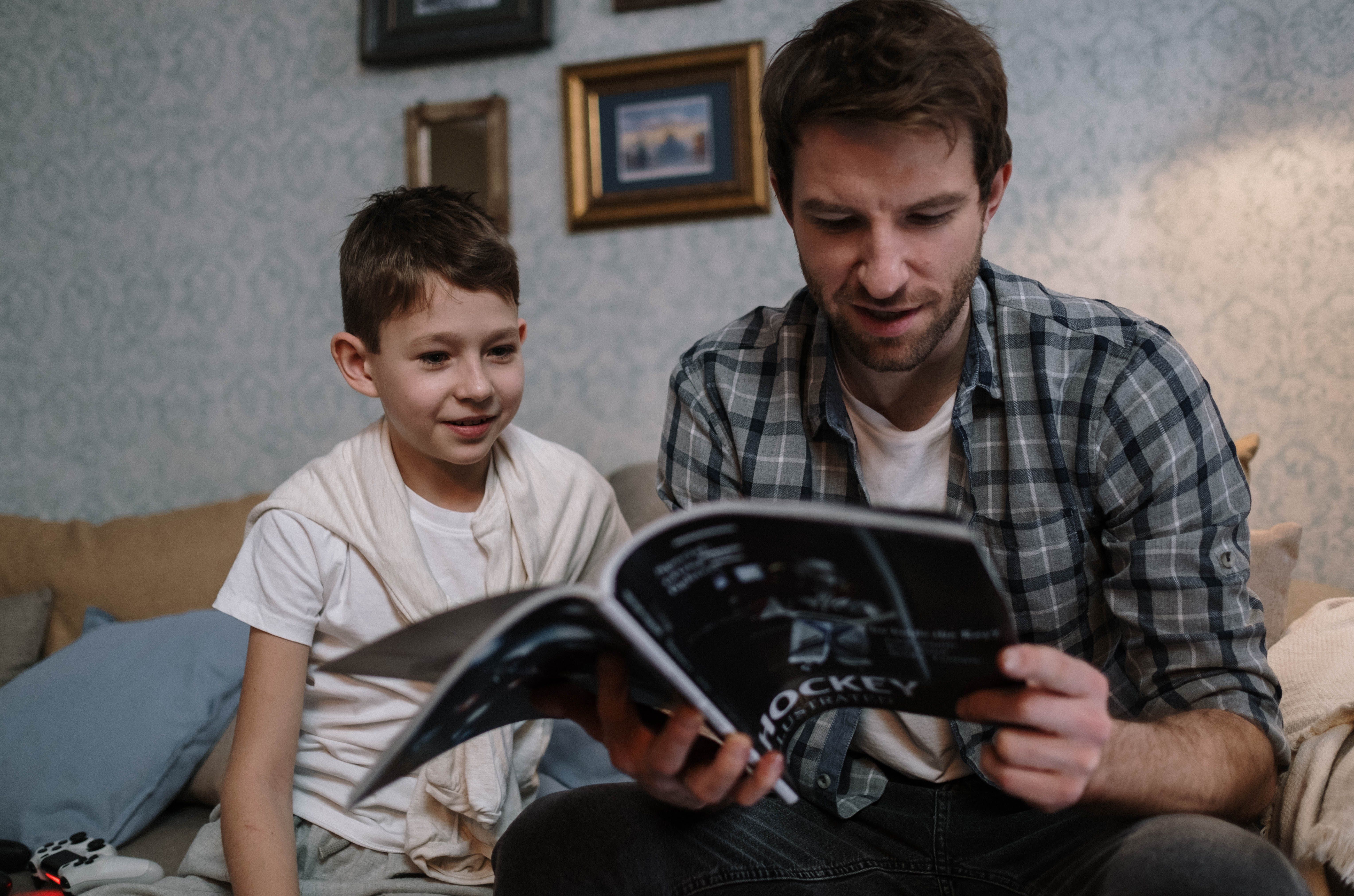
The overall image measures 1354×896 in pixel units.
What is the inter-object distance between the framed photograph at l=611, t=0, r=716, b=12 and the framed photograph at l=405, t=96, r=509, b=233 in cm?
29

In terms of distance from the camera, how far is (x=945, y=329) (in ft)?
3.12

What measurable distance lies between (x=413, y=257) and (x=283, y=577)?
1.29 feet

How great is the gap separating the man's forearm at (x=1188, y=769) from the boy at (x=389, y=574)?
65 cm

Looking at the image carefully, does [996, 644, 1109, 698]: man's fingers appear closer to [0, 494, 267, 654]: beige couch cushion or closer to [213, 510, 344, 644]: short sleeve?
[213, 510, 344, 644]: short sleeve

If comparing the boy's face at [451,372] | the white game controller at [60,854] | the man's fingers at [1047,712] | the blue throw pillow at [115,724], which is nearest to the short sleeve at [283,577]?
the boy's face at [451,372]

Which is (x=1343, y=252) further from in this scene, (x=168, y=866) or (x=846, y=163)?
(x=168, y=866)

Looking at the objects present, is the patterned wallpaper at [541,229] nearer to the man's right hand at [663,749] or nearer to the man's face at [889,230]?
the man's face at [889,230]

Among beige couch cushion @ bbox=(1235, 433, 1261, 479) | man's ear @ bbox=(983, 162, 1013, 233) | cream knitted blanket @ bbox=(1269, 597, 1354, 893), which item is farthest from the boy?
beige couch cushion @ bbox=(1235, 433, 1261, 479)

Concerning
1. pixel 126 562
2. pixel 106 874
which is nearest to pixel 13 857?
pixel 106 874

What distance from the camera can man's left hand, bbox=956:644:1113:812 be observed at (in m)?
0.57

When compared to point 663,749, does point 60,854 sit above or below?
below

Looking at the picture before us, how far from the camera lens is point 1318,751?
0.93 metres

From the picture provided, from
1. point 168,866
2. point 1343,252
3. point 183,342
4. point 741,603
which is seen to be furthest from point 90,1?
point 1343,252

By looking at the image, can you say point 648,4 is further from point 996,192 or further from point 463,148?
point 996,192
